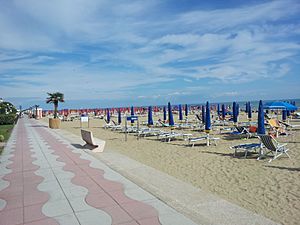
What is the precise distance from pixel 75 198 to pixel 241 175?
385 cm

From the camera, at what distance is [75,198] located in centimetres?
463

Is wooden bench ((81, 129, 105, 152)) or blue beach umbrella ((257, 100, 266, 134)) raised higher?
blue beach umbrella ((257, 100, 266, 134))

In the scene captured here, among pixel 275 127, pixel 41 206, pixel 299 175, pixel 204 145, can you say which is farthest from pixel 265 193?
pixel 275 127

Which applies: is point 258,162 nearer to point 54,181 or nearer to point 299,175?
point 299,175

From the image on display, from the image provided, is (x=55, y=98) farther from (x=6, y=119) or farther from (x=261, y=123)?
(x=261, y=123)

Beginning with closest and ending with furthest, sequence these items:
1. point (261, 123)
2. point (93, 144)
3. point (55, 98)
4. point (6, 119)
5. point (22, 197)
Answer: point (22, 197)
point (261, 123)
point (93, 144)
point (55, 98)
point (6, 119)

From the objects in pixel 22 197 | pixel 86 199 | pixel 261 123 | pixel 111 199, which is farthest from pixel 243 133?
pixel 22 197

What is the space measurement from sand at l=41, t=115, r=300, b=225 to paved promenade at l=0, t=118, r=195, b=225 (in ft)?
5.16

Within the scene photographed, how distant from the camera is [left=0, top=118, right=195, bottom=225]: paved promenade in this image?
3.76 m

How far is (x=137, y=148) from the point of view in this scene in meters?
11.5

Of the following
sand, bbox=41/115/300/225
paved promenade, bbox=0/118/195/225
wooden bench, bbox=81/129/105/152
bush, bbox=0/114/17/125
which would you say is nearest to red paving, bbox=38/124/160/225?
paved promenade, bbox=0/118/195/225

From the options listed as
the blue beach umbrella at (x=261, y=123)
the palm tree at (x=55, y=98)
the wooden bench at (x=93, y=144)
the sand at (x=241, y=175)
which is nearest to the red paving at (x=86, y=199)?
the sand at (x=241, y=175)

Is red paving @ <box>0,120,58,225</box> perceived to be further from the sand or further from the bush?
the bush

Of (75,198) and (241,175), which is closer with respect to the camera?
(75,198)
